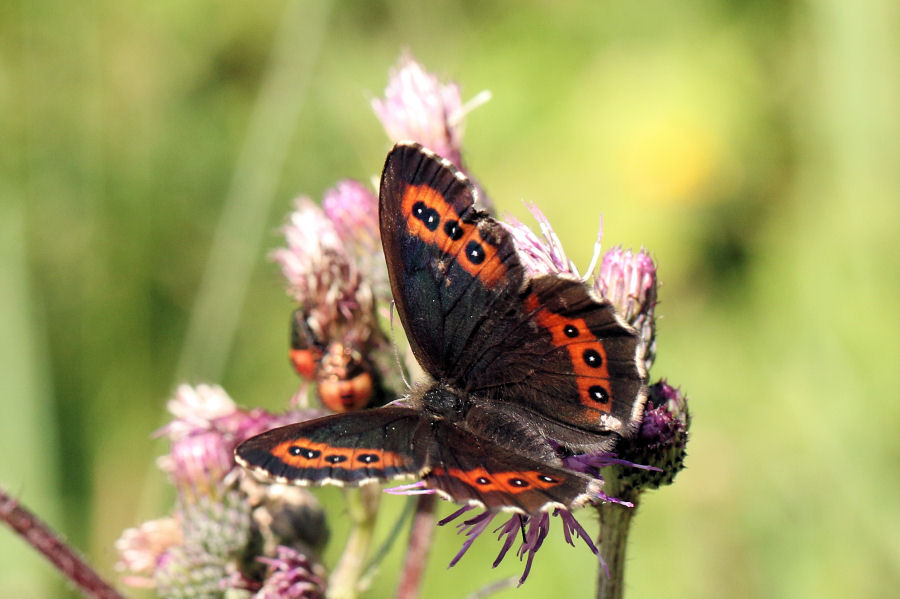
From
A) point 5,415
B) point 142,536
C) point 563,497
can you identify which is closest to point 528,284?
point 563,497

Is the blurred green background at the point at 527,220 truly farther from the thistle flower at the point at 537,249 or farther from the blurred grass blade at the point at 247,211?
the thistle flower at the point at 537,249

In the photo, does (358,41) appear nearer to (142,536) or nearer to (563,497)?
(142,536)

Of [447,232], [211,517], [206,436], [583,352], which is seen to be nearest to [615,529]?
[583,352]

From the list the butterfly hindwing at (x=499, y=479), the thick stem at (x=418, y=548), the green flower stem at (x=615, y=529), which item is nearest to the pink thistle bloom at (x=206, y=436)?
the thick stem at (x=418, y=548)

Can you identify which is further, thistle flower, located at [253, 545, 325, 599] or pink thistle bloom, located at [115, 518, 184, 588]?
pink thistle bloom, located at [115, 518, 184, 588]

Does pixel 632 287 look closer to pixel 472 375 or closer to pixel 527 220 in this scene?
pixel 472 375

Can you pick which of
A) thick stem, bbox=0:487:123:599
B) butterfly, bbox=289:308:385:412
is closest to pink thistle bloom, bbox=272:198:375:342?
butterfly, bbox=289:308:385:412

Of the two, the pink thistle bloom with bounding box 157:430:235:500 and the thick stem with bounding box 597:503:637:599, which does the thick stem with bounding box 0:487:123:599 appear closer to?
the pink thistle bloom with bounding box 157:430:235:500
